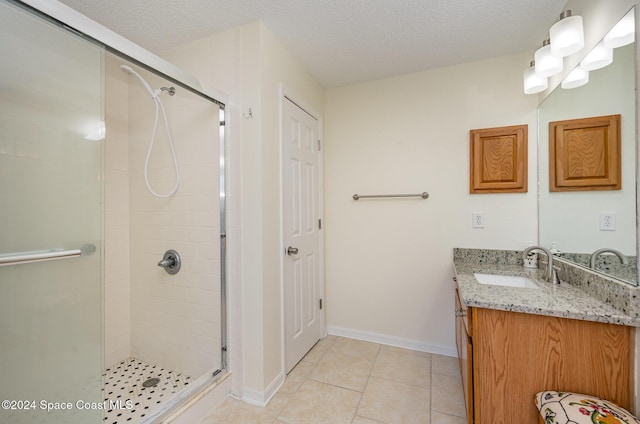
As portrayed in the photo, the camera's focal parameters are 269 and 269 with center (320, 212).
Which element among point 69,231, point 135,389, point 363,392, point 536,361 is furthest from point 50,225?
point 536,361

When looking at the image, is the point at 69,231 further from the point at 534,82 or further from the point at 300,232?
the point at 534,82

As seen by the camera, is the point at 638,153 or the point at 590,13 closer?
the point at 638,153

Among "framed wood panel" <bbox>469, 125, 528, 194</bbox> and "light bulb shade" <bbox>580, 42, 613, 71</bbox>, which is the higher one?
"light bulb shade" <bbox>580, 42, 613, 71</bbox>

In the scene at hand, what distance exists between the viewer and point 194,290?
183 cm

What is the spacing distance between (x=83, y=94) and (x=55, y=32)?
0.25 meters

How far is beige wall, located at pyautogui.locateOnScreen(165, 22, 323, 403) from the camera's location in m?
1.66

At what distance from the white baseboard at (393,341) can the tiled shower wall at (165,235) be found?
1194mm

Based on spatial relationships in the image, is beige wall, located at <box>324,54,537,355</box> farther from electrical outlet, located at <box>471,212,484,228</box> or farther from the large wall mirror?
the large wall mirror

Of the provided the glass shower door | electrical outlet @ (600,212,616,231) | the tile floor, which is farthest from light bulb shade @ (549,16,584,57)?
the glass shower door

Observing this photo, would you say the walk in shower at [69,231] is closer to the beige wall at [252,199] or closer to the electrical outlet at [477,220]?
the beige wall at [252,199]

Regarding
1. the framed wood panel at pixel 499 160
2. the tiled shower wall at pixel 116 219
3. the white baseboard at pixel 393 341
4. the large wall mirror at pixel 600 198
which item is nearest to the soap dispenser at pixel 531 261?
the large wall mirror at pixel 600 198

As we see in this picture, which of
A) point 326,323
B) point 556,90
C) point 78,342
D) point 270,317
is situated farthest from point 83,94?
point 556,90

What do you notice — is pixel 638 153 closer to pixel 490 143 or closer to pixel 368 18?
Answer: pixel 490 143

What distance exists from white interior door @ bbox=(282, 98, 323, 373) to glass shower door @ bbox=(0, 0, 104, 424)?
3.43 feet
